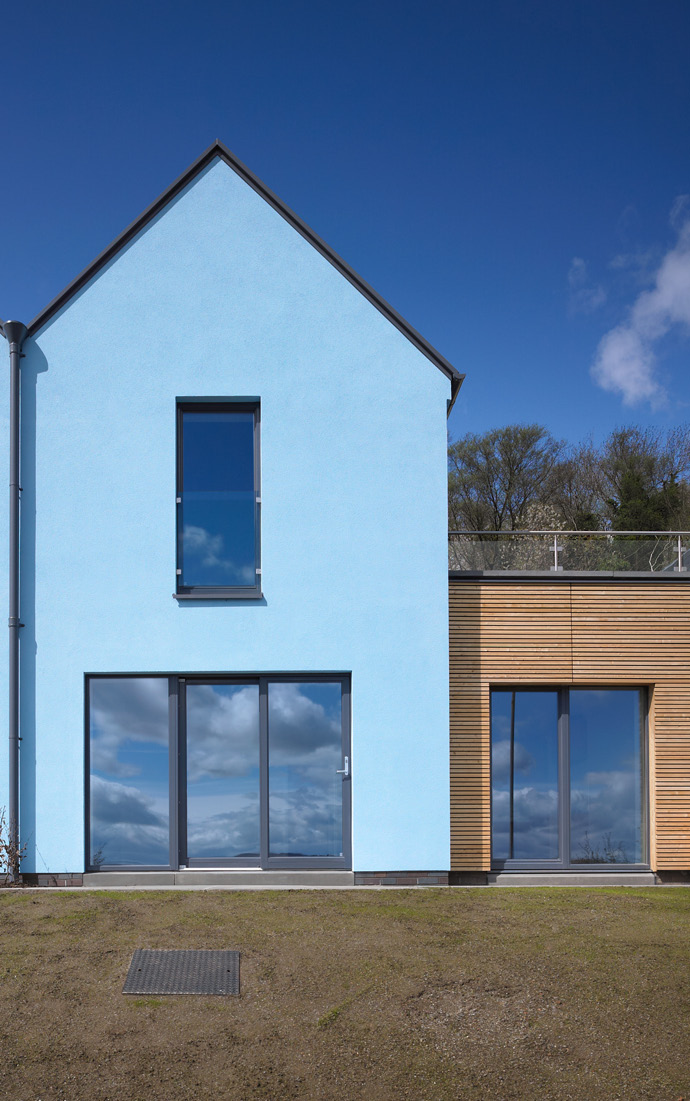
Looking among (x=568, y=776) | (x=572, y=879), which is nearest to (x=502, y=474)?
(x=568, y=776)

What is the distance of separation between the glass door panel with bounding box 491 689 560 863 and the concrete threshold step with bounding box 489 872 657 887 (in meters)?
0.22

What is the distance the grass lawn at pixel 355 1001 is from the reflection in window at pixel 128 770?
1.87 feet

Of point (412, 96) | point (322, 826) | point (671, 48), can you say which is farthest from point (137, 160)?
point (322, 826)

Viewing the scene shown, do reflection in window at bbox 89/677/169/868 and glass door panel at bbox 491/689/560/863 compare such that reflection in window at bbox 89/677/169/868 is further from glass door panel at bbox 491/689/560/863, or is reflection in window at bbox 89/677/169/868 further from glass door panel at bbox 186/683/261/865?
glass door panel at bbox 491/689/560/863

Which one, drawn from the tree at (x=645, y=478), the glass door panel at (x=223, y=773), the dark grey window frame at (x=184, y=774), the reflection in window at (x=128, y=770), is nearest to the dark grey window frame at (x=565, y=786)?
the dark grey window frame at (x=184, y=774)

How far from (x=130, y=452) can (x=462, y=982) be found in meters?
6.08

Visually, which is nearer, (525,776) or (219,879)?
(219,879)

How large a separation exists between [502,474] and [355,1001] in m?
29.2

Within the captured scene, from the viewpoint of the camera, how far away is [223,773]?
809 centimetres

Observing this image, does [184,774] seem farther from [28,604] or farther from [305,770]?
[28,604]

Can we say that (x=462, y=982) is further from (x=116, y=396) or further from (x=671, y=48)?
(x=671, y=48)

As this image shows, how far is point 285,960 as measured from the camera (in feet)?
19.1

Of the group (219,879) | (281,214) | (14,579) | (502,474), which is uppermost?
(502,474)

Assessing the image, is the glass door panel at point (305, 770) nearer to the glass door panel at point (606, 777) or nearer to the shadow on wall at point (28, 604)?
the shadow on wall at point (28, 604)
